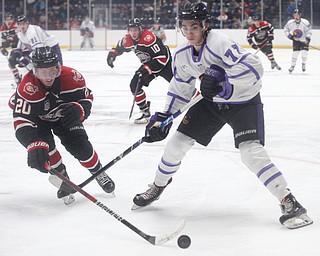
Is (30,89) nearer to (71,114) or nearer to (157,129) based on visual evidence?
(71,114)

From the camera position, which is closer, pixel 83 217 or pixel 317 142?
pixel 83 217

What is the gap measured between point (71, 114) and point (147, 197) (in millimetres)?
517

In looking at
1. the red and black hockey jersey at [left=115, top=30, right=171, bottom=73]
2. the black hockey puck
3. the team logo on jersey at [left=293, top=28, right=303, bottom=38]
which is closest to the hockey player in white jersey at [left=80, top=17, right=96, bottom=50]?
the team logo on jersey at [left=293, top=28, right=303, bottom=38]

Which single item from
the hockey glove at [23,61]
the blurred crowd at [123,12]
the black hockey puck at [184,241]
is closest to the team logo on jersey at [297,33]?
the hockey glove at [23,61]

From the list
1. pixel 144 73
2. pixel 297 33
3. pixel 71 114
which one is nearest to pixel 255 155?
pixel 71 114

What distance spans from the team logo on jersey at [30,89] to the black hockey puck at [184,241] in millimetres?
1008

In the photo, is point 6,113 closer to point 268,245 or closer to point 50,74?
point 50,74

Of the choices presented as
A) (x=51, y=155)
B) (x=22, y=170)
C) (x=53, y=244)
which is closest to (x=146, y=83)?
(x=22, y=170)

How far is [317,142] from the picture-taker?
461cm

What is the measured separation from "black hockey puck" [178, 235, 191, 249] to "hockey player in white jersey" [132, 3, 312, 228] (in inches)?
18.9

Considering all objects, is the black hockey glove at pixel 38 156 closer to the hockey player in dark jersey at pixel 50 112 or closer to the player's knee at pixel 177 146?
the hockey player in dark jersey at pixel 50 112

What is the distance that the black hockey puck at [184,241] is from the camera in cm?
239

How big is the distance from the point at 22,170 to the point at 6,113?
2438 millimetres

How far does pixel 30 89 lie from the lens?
293 cm
